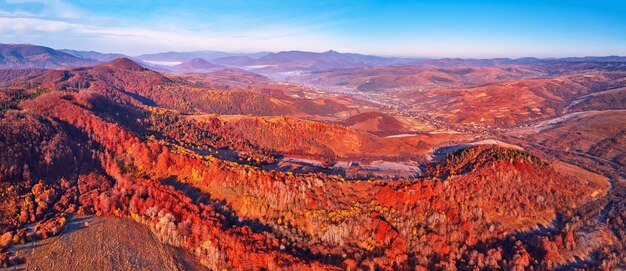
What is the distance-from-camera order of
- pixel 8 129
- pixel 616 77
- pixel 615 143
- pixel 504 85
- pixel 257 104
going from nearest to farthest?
pixel 8 129, pixel 615 143, pixel 257 104, pixel 504 85, pixel 616 77

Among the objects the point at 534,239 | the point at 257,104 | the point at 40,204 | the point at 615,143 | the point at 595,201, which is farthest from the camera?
the point at 257,104

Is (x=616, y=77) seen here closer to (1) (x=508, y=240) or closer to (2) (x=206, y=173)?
(1) (x=508, y=240)

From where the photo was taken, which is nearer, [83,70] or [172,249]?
[172,249]

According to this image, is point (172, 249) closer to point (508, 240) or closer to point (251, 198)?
point (251, 198)

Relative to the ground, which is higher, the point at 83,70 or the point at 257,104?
the point at 83,70

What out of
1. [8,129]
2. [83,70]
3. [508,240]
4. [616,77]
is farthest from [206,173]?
[616,77]

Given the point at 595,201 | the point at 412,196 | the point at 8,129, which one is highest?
the point at 8,129

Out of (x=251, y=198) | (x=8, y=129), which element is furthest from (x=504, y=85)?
(x=8, y=129)

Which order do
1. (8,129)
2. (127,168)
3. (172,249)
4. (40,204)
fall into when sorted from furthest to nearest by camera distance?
(127,168)
(8,129)
(40,204)
(172,249)

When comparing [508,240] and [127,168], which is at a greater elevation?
[127,168]
